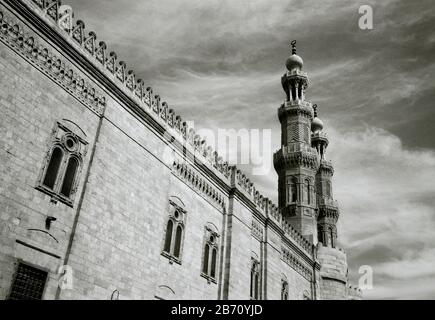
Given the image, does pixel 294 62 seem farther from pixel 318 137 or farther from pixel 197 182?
pixel 197 182

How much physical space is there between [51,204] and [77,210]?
70 centimetres

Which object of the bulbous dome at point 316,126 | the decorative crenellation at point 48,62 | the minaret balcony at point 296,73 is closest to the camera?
the decorative crenellation at point 48,62

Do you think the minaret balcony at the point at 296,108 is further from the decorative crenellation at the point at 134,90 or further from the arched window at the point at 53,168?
the arched window at the point at 53,168

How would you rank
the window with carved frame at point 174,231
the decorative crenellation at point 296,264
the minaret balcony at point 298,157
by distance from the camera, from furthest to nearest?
the minaret balcony at point 298,157, the decorative crenellation at point 296,264, the window with carved frame at point 174,231

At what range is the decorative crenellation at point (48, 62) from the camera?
834 cm

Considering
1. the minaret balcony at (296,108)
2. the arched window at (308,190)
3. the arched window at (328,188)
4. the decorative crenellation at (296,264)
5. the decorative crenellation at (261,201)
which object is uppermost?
the minaret balcony at (296,108)

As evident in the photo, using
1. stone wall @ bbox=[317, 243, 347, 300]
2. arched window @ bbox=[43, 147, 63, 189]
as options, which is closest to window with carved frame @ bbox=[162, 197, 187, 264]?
arched window @ bbox=[43, 147, 63, 189]

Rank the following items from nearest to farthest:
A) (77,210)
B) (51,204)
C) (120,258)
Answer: (51,204) < (77,210) < (120,258)

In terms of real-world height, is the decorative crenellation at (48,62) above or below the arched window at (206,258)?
above

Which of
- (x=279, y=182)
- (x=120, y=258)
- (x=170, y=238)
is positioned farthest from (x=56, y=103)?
(x=279, y=182)

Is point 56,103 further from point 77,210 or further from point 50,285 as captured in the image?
point 50,285

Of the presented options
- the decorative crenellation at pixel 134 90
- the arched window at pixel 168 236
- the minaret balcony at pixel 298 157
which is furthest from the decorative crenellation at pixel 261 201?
the minaret balcony at pixel 298 157
